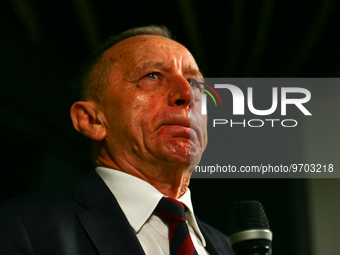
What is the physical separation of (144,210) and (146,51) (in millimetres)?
787

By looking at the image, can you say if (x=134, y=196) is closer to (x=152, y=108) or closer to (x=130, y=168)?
(x=130, y=168)

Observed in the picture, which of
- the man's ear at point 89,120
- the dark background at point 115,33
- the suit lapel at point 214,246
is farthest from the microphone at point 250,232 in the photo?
the dark background at point 115,33

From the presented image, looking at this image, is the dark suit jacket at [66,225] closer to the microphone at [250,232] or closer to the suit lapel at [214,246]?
the microphone at [250,232]

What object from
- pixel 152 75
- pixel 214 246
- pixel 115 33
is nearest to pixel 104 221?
pixel 214 246

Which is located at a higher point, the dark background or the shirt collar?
the dark background

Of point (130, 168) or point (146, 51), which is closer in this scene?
point (130, 168)

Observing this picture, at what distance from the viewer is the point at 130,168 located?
145cm

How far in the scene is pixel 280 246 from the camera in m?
2.89

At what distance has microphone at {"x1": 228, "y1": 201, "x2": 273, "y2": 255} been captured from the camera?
34.0 inches

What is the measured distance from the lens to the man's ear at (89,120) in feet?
5.00

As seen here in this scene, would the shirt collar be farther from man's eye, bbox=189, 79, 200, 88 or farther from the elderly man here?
man's eye, bbox=189, 79, 200, 88

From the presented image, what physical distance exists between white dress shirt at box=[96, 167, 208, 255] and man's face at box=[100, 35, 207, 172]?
96mm

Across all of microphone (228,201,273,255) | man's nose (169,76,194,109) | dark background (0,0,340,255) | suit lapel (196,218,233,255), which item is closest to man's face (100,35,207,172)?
man's nose (169,76,194,109)

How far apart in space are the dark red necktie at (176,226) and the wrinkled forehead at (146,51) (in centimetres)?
70
